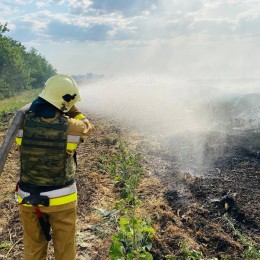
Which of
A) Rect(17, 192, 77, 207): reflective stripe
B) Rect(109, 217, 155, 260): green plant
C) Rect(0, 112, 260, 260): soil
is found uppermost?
Rect(17, 192, 77, 207): reflective stripe

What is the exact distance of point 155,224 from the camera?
201 inches

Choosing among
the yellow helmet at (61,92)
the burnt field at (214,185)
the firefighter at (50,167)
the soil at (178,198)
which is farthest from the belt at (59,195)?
the burnt field at (214,185)

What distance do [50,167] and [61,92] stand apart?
0.70 metres

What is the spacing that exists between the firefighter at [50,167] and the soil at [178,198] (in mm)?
1230

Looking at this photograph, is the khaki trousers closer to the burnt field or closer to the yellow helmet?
the yellow helmet

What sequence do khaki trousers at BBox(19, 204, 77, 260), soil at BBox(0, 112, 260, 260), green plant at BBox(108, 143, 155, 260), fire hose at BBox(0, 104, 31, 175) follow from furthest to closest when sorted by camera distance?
1. soil at BBox(0, 112, 260, 260)
2. green plant at BBox(108, 143, 155, 260)
3. khaki trousers at BBox(19, 204, 77, 260)
4. fire hose at BBox(0, 104, 31, 175)

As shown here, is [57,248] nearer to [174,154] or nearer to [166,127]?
[174,154]

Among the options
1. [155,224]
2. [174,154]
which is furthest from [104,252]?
[174,154]

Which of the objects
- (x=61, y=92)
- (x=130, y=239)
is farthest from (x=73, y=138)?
(x=130, y=239)

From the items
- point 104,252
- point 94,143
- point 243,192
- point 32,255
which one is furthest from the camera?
point 94,143

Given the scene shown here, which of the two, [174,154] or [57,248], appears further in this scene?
[174,154]

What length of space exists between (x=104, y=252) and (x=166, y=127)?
9.00 metres

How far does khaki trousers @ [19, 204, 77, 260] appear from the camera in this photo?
323cm

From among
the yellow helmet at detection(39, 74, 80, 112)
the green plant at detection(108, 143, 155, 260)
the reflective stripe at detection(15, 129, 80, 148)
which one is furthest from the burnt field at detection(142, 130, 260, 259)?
the yellow helmet at detection(39, 74, 80, 112)
